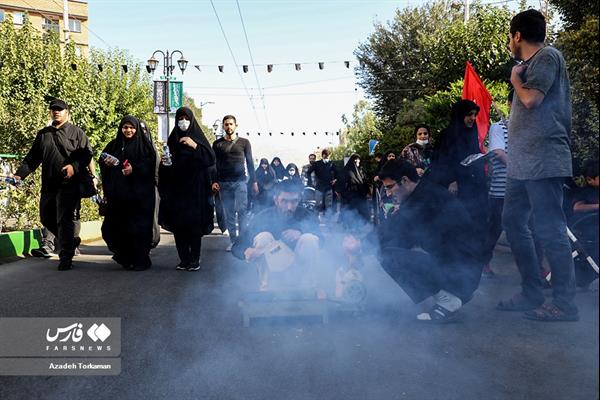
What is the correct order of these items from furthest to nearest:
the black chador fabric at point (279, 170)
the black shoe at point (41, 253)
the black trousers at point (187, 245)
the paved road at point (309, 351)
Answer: the black chador fabric at point (279, 170) < the black shoe at point (41, 253) < the black trousers at point (187, 245) < the paved road at point (309, 351)

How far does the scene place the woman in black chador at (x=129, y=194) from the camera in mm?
6648

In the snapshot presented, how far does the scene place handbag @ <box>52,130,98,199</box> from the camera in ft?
22.0

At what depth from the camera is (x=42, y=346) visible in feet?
10.9

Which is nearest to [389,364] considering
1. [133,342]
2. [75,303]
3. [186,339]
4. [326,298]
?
[326,298]

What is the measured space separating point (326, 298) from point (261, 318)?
461 millimetres

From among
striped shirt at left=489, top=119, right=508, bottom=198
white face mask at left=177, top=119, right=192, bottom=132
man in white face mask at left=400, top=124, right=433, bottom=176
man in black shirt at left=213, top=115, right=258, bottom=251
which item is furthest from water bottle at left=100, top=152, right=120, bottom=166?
striped shirt at left=489, top=119, right=508, bottom=198

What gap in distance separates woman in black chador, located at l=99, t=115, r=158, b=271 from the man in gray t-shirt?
13.8 feet

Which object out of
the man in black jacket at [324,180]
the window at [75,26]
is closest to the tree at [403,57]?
the man in black jacket at [324,180]

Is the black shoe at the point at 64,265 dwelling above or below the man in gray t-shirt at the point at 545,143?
below

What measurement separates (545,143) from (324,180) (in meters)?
10.2

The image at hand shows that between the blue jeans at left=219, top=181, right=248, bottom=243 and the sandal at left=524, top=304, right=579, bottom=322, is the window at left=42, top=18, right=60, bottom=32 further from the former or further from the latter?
the sandal at left=524, top=304, right=579, bottom=322

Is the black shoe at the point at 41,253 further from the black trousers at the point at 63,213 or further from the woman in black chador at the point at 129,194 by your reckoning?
the woman in black chador at the point at 129,194

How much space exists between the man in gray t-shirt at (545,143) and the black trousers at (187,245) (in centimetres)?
368

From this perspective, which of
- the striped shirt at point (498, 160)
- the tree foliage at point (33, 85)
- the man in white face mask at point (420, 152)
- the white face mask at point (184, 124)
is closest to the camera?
the striped shirt at point (498, 160)
